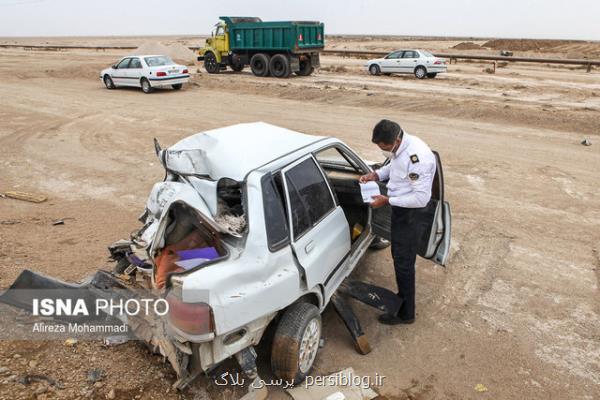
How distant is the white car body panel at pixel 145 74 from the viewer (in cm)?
1866

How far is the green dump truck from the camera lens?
23.0 m

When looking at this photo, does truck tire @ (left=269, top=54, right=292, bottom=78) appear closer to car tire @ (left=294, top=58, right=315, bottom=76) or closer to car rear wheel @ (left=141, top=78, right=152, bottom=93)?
car tire @ (left=294, top=58, right=315, bottom=76)

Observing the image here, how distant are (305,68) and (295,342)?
2243 cm

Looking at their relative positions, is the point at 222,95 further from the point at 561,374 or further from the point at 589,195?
the point at 561,374

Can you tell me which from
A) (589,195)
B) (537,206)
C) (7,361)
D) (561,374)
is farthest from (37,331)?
(589,195)

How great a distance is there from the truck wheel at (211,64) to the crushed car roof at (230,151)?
75.1 feet

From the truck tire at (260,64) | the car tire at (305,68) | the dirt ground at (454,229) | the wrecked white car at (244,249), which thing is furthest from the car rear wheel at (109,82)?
the wrecked white car at (244,249)

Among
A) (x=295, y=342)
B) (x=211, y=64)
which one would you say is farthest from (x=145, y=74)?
(x=295, y=342)

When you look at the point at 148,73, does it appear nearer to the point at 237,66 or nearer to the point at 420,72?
the point at 237,66

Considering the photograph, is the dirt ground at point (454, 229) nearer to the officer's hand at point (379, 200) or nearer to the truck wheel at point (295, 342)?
the truck wheel at point (295, 342)

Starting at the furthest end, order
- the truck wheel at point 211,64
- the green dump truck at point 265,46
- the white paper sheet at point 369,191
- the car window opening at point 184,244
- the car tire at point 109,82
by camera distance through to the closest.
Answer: the truck wheel at point 211,64 < the green dump truck at point 265,46 < the car tire at point 109,82 < the white paper sheet at point 369,191 < the car window opening at point 184,244

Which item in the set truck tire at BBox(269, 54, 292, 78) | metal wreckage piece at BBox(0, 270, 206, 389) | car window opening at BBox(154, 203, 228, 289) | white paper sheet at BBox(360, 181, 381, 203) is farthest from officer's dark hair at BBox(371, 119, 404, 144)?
truck tire at BBox(269, 54, 292, 78)

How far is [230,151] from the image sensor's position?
3.84 metres

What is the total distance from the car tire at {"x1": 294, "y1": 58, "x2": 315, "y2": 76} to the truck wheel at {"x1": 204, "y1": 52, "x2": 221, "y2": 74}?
187 inches
